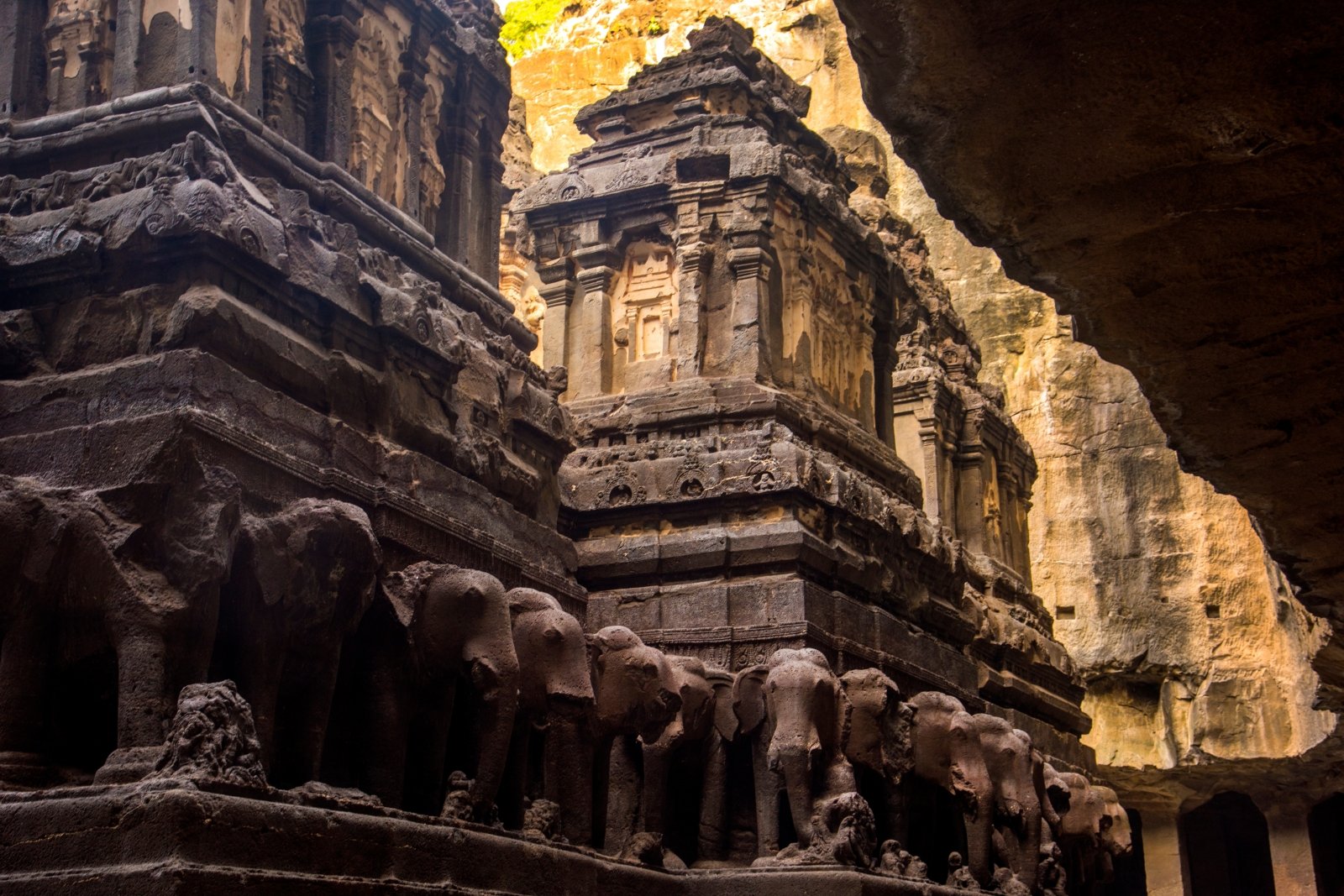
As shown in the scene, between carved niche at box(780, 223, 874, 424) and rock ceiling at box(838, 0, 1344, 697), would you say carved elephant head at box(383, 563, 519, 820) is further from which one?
carved niche at box(780, 223, 874, 424)

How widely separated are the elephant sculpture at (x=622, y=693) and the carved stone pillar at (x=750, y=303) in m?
4.91

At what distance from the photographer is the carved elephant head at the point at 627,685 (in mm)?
10391

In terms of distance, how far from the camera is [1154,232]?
4492 mm

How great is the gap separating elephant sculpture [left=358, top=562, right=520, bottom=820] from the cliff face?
1735 centimetres

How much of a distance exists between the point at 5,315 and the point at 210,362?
4.43 feet

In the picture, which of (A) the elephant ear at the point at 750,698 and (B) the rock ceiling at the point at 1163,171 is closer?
(B) the rock ceiling at the point at 1163,171

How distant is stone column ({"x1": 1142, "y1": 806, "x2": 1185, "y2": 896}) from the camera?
A: 27188 mm

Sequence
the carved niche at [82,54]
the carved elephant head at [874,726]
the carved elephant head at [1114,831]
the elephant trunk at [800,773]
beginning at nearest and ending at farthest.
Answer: the carved niche at [82,54] < the elephant trunk at [800,773] < the carved elephant head at [874,726] < the carved elephant head at [1114,831]

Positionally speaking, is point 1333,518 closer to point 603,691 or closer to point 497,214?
point 603,691

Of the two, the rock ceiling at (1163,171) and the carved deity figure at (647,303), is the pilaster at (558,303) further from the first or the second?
the rock ceiling at (1163,171)

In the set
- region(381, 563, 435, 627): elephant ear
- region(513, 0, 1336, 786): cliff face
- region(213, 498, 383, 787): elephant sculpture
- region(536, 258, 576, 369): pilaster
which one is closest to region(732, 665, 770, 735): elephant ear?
region(381, 563, 435, 627): elephant ear

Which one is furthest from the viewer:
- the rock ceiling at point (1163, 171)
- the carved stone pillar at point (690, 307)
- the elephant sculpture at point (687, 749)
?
the carved stone pillar at point (690, 307)

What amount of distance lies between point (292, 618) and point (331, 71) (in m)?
4.47

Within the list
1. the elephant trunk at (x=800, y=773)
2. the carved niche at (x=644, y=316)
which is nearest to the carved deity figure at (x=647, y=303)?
the carved niche at (x=644, y=316)
